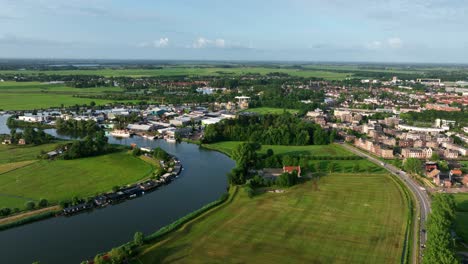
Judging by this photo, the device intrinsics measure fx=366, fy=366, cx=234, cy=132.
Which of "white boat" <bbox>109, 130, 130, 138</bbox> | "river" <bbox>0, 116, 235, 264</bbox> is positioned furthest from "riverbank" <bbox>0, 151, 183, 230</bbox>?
"white boat" <bbox>109, 130, 130, 138</bbox>

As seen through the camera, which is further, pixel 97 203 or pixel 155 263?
pixel 97 203

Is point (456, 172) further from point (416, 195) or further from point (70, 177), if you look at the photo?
point (70, 177)

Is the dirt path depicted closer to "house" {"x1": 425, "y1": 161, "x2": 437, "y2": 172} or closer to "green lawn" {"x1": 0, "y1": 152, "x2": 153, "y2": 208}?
"green lawn" {"x1": 0, "y1": 152, "x2": 153, "y2": 208}

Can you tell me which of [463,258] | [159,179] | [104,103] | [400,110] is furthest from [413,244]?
[104,103]

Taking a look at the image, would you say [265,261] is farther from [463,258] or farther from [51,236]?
[51,236]

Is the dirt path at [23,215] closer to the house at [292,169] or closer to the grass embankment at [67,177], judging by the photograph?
the grass embankment at [67,177]

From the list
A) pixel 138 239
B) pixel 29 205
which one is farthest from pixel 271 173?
pixel 29 205
